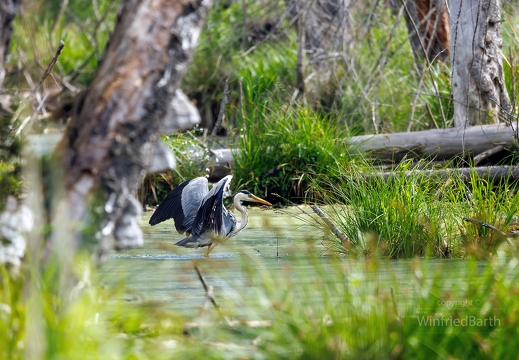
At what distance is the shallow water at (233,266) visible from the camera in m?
3.17

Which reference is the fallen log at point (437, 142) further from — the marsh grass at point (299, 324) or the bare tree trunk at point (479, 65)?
the marsh grass at point (299, 324)

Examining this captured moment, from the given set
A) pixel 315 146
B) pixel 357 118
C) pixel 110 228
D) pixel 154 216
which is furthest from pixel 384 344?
pixel 357 118

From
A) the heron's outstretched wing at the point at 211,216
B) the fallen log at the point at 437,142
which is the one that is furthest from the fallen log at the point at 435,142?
the heron's outstretched wing at the point at 211,216

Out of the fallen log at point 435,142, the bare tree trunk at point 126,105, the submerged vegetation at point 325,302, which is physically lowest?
the fallen log at point 435,142

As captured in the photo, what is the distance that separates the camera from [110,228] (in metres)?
2.80

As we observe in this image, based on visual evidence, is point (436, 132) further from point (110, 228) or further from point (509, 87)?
point (110, 228)

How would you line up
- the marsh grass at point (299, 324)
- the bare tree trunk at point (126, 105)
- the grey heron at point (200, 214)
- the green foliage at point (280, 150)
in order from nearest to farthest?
the marsh grass at point (299, 324)
the bare tree trunk at point (126, 105)
the grey heron at point (200, 214)
the green foliage at point (280, 150)

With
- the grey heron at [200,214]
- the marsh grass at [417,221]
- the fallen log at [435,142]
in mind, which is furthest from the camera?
the fallen log at [435,142]

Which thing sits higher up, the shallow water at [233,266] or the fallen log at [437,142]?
the shallow water at [233,266]

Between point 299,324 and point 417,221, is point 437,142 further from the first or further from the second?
point 299,324

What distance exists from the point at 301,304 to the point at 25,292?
89 centimetres

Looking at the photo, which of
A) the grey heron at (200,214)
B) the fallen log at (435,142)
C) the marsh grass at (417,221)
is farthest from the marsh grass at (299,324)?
the fallen log at (435,142)

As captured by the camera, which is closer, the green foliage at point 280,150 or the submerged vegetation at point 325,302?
the submerged vegetation at point 325,302

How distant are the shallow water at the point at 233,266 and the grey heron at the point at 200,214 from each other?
0.36ft
